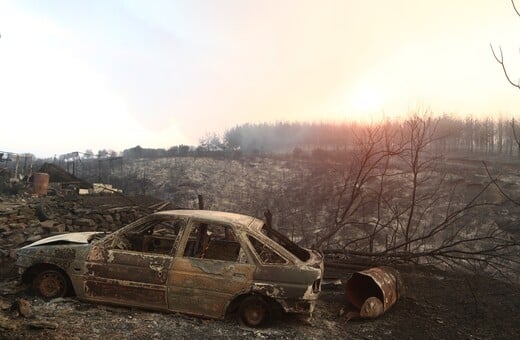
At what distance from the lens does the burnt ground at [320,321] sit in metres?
4.47

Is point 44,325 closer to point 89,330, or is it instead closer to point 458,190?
point 89,330

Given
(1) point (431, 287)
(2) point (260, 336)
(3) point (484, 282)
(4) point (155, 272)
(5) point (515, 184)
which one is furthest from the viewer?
(5) point (515, 184)

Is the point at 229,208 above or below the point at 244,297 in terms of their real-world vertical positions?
below

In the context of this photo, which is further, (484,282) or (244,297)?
(484,282)

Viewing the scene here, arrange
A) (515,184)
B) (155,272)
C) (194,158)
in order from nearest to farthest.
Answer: (155,272), (515,184), (194,158)

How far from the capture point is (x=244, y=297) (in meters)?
5.07

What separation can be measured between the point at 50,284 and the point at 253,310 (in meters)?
2.85

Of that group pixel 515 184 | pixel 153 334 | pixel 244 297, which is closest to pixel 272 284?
pixel 244 297

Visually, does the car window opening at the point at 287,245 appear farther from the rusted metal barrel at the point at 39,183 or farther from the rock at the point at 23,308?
the rusted metal barrel at the point at 39,183

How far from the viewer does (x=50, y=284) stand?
17.4 feet

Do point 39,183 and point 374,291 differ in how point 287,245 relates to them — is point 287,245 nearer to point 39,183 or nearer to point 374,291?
point 374,291

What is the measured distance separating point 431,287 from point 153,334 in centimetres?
590

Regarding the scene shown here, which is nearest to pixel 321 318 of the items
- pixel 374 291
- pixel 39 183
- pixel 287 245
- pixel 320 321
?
pixel 320 321

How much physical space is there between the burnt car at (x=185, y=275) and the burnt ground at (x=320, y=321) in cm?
18
